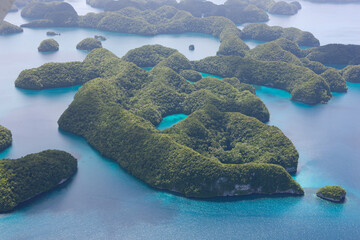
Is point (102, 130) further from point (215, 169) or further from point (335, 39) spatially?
point (335, 39)

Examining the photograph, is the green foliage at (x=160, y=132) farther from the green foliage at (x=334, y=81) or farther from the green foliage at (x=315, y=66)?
the green foliage at (x=315, y=66)

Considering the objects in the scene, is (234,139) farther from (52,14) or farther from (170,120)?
(52,14)

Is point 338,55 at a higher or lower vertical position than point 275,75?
higher

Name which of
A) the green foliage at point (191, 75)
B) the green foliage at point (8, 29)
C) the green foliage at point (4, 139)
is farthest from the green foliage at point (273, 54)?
the green foliage at point (8, 29)


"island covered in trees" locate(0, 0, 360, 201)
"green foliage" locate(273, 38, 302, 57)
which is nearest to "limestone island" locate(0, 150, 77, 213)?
"island covered in trees" locate(0, 0, 360, 201)

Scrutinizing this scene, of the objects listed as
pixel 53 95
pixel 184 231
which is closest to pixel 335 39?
pixel 53 95

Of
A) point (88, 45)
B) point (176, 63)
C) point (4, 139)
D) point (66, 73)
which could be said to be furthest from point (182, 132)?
point (88, 45)
